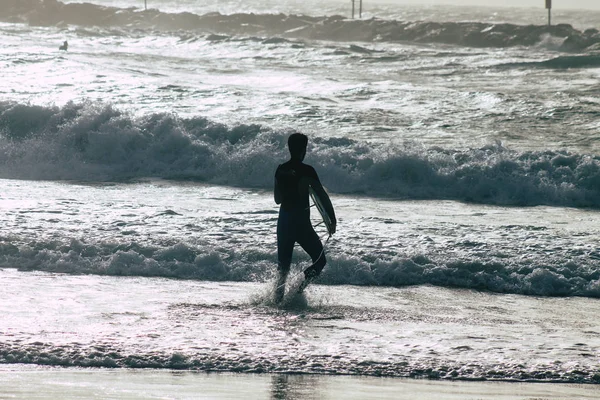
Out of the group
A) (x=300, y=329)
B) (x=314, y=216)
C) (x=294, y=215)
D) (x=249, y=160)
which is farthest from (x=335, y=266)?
(x=249, y=160)

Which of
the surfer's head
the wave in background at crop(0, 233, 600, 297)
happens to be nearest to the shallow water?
the wave in background at crop(0, 233, 600, 297)


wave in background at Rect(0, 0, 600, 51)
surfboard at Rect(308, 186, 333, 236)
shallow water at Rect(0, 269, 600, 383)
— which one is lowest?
shallow water at Rect(0, 269, 600, 383)

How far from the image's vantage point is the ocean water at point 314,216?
7047mm

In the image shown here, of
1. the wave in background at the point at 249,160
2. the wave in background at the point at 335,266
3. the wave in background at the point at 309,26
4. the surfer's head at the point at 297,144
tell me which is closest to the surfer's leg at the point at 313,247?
the surfer's head at the point at 297,144

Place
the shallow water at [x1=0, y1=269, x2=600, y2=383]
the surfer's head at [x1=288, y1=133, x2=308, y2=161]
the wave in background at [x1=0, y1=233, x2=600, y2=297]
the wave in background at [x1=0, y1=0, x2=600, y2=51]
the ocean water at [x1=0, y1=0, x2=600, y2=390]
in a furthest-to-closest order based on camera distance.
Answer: the wave in background at [x1=0, y1=0, x2=600, y2=51] < the wave in background at [x1=0, y1=233, x2=600, y2=297] < the surfer's head at [x1=288, y1=133, x2=308, y2=161] < the ocean water at [x1=0, y1=0, x2=600, y2=390] < the shallow water at [x1=0, y1=269, x2=600, y2=383]

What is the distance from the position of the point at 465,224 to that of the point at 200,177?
5715 mm

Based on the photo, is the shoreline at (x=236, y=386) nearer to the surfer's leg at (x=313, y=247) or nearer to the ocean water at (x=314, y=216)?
the ocean water at (x=314, y=216)

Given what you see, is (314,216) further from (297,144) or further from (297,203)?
(297,144)

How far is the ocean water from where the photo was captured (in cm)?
705

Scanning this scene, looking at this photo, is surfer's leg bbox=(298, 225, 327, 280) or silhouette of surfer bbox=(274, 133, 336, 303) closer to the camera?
silhouette of surfer bbox=(274, 133, 336, 303)

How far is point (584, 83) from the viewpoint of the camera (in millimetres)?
25469

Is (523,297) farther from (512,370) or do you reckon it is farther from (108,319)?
(108,319)

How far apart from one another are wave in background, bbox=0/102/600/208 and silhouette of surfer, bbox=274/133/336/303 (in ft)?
22.8

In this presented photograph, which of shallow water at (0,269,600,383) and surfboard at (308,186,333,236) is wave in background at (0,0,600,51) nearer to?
shallow water at (0,269,600,383)
